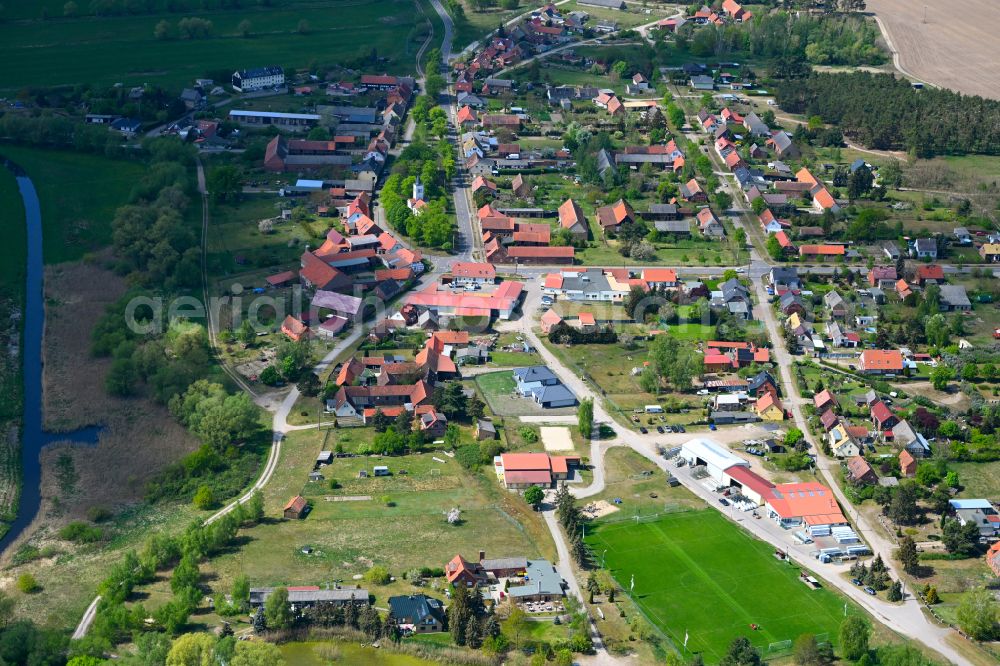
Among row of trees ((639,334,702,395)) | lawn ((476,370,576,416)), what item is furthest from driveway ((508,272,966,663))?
row of trees ((639,334,702,395))

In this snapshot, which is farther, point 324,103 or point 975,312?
point 324,103

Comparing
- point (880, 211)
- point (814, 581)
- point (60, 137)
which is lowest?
point (814, 581)

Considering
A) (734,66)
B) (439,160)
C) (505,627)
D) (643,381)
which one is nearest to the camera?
(505,627)

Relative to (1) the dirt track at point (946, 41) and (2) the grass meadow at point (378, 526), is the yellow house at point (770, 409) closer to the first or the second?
(2) the grass meadow at point (378, 526)

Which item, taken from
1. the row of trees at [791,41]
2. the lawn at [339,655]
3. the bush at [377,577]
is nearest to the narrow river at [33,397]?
the lawn at [339,655]

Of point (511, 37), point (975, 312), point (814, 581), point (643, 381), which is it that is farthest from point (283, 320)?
point (511, 37)

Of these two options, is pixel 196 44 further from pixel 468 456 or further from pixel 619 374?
pixel 468 456

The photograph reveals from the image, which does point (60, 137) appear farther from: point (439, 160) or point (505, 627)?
point (505, 627)

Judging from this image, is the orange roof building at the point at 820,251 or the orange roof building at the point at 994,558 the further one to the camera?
the orange roof building at the point at 820,251
